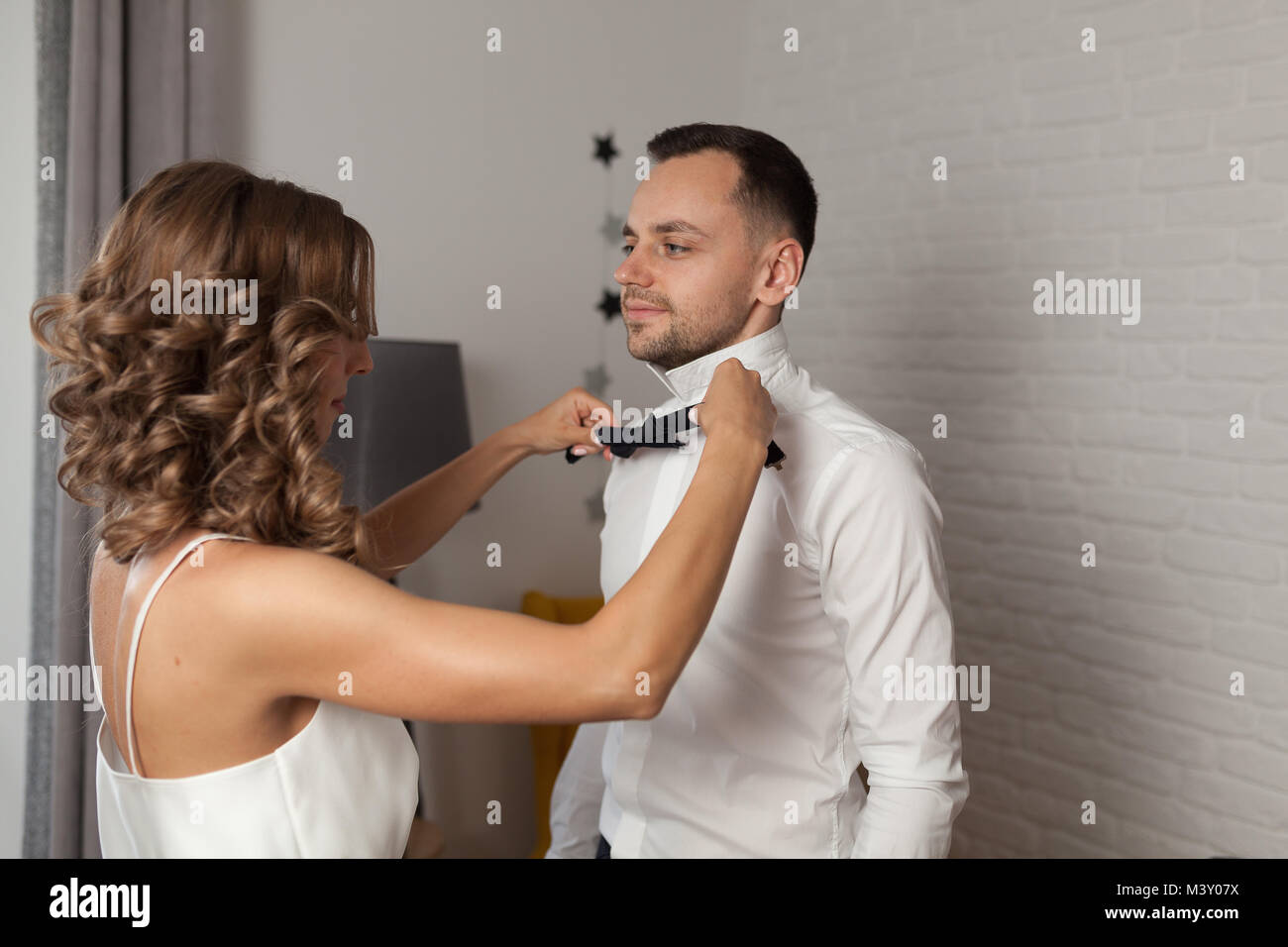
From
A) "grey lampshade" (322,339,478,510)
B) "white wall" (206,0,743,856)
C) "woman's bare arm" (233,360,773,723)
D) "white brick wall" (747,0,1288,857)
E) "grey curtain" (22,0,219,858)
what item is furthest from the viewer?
"white wall" (206,0,743,856)

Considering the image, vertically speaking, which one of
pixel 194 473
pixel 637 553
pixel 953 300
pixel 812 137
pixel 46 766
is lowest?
pixel 46 766

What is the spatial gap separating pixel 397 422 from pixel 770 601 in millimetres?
1426

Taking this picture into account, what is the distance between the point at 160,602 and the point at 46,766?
176 cm

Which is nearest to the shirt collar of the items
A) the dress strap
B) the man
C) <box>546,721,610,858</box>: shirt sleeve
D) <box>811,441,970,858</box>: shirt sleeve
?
the man

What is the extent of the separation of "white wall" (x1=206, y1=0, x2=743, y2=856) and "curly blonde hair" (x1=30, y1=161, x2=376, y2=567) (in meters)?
1.81

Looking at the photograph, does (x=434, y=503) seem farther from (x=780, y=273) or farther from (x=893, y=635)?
(x=893, y=635)

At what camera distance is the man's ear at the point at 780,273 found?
1909 millimetres

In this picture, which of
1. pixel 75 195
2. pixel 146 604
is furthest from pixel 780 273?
pixel 75 195

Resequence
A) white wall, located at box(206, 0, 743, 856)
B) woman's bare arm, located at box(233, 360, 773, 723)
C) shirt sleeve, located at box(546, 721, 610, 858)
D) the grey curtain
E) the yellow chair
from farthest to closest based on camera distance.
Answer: the yellow chair
white wall, located at box(206, 0, 743, 856)
the grey curtain
shirt sleeve, located at box(546, 721, 610, 858)
woman's bare arm, located at box(233, 360, 773, 723)

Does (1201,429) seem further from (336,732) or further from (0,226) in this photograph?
(0,226)

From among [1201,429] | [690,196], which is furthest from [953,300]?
[690,196]

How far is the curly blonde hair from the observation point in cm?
125

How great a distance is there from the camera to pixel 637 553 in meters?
1.90

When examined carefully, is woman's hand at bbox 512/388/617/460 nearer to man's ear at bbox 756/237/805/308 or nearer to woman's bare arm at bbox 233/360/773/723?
man's ear at bbox 756/237/805/308
